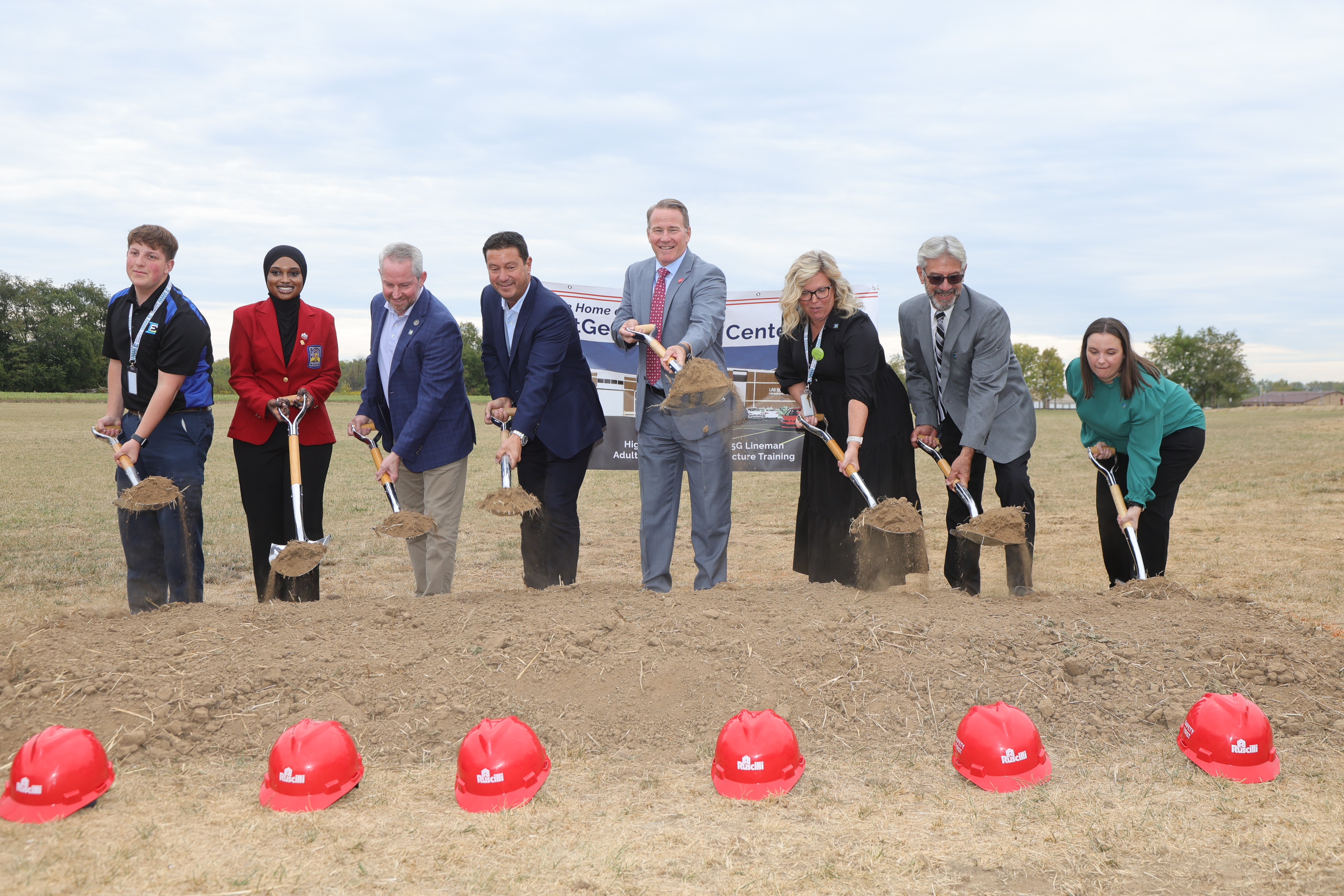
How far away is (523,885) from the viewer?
2.57 m

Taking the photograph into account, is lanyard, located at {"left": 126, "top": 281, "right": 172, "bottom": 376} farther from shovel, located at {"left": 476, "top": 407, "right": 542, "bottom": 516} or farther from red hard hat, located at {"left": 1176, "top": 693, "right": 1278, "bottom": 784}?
red hard hat, located at {"left": 1176, "top": 693, "right": 1278, "bottom": 784}

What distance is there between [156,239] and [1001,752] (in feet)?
15.6

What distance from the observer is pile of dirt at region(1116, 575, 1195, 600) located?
479cm

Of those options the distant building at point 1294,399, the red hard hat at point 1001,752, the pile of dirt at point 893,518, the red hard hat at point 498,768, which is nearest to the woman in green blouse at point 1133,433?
the pile of dirt at point 893,518

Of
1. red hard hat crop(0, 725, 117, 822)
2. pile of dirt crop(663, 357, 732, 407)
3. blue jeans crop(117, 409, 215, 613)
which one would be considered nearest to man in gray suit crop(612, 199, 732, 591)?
pile of dirt crop(663, 357, 732, 407)

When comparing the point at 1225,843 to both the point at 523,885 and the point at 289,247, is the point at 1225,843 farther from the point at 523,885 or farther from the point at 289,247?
the point at 289,247

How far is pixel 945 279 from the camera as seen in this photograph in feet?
16.4

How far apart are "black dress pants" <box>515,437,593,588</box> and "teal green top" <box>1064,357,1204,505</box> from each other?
2.88 meters

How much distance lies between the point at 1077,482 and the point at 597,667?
1303 centimetres

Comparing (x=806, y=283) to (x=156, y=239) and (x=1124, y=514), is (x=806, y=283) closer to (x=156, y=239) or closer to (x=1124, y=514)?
(x=1124, y=514)

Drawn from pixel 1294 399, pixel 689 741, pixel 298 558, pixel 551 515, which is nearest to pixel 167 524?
pixel 298 558

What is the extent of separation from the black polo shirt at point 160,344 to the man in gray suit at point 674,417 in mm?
2234

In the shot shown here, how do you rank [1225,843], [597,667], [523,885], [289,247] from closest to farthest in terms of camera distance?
[523,885] → [1225,843] → [597,667] → [289,247]

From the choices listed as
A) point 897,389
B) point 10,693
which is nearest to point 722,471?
point 897,389
